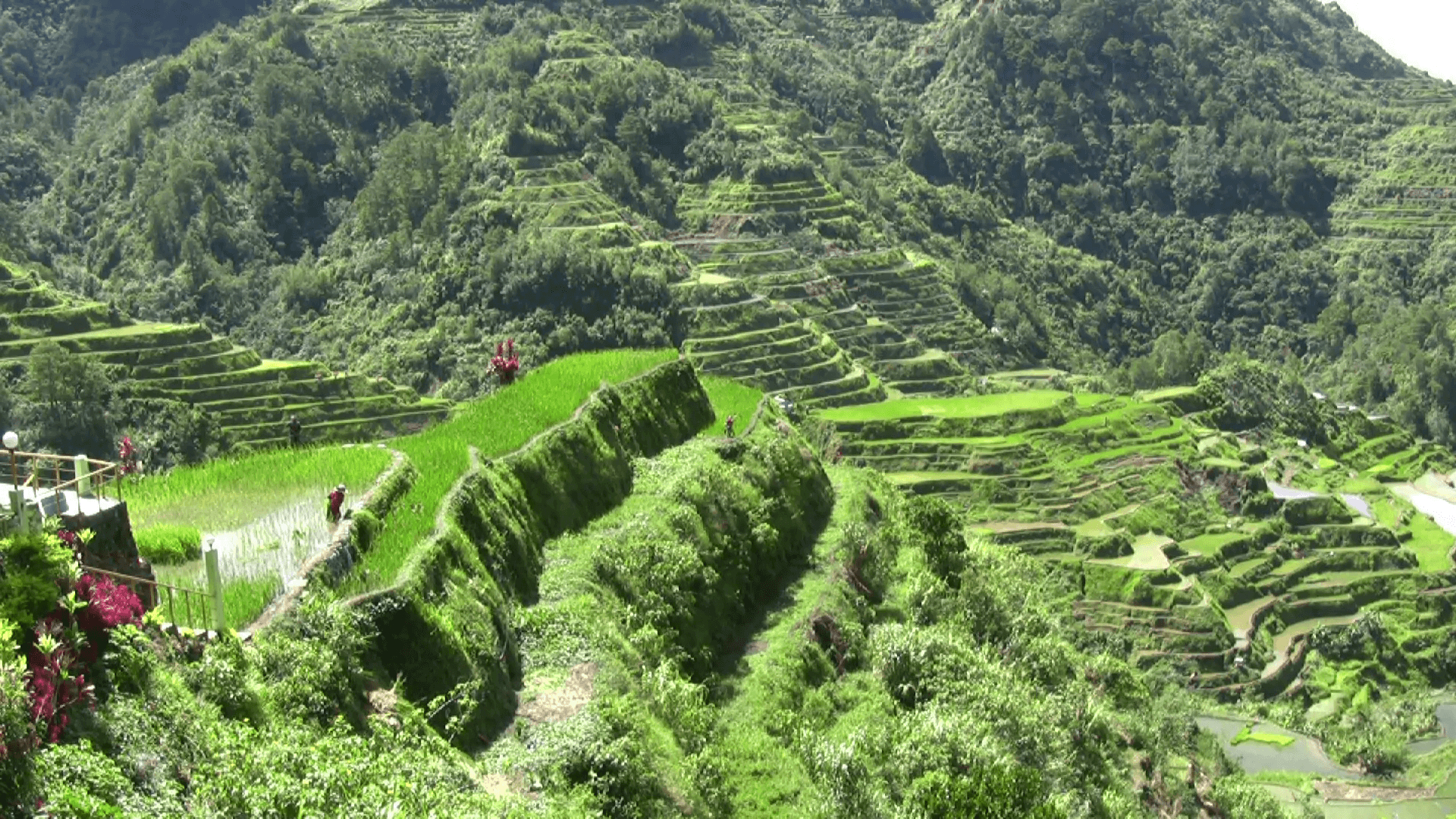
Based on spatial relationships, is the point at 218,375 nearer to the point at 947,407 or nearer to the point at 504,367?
the point at 947,407

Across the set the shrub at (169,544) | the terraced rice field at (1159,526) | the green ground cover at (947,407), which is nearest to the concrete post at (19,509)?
the shrub at (169,544)

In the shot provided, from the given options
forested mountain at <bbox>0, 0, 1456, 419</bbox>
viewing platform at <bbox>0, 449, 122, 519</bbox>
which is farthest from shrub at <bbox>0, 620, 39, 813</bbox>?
forested mountain at <bbox>0, 0, 1456, 419</bbox>

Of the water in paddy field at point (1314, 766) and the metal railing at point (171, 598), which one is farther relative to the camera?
the water in paddy field at point (1314, 766)

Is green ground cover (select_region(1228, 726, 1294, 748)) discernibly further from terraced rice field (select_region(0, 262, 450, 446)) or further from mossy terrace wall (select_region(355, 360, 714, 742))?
terraced rice field (select_region(0, 262, 450, 446))

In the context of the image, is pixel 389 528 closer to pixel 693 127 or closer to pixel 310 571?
pixel 310 571

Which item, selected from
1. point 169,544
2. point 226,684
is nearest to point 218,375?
point 169,544

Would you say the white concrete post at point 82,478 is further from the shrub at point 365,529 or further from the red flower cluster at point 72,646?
the shrub at point 365,529

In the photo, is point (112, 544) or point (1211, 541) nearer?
point (112, 544)
